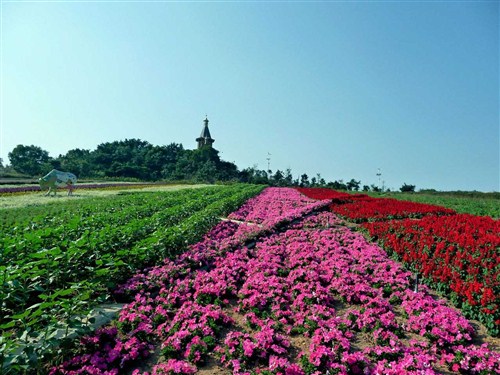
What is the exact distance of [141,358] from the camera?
448cm

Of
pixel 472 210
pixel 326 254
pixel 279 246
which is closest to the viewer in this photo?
pixel 326 254

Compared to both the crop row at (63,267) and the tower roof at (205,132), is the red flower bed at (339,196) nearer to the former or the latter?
the crop row at (63,267)

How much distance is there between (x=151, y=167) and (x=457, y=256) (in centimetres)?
7576

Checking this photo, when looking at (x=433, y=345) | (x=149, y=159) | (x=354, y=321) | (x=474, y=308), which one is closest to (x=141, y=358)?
(x=354, y=321)

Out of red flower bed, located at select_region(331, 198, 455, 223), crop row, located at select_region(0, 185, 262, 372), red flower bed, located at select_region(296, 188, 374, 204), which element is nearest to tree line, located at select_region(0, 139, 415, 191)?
red flower bed, located at select_region(296, 188, 374, 204)

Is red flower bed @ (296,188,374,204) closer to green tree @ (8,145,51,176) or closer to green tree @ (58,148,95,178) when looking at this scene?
green tree @ (58,148,95,178)

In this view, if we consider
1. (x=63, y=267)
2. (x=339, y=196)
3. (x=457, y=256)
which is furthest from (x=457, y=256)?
(x=339, y=196)

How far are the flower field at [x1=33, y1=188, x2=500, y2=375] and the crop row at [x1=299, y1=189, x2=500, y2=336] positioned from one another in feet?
1.27

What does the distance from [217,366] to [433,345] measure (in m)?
3.12

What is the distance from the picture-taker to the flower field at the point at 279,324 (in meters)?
4.21

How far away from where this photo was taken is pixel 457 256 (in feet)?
25.5

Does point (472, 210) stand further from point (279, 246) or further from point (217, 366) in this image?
point (217, 366)

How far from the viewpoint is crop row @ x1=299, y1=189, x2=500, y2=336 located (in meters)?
5.65

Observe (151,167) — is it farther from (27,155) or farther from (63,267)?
(63,267)
